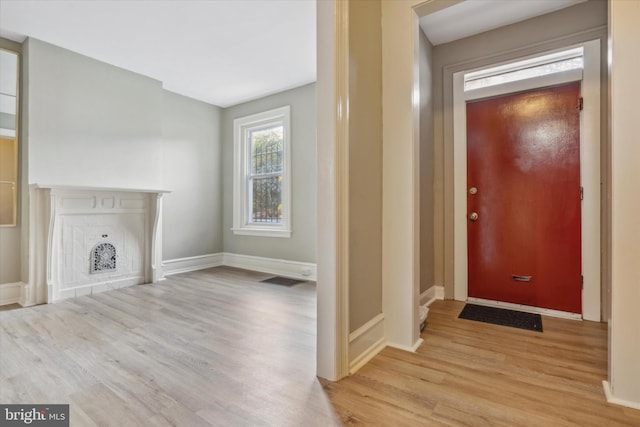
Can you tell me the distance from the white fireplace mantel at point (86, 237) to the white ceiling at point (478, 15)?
11.6ft

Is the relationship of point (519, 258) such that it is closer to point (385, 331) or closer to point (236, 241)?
point (385, 331)

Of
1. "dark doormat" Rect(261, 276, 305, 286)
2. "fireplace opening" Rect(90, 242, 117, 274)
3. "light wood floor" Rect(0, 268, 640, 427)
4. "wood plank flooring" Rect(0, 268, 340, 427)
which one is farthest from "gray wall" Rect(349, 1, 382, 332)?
"fireplace opening" Rect(90, 242, 117, 274)

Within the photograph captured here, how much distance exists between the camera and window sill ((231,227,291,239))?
4406 millimetres

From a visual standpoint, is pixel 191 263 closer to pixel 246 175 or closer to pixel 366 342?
pixel 246 175

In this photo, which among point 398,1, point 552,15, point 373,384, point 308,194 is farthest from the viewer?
point 308,194

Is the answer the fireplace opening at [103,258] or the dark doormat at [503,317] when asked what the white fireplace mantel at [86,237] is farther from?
the dark doormat at [503,317]

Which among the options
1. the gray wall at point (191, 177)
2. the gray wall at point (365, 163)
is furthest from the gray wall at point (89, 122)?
the gray wall at point (365, 163)

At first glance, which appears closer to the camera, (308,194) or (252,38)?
(252,38)

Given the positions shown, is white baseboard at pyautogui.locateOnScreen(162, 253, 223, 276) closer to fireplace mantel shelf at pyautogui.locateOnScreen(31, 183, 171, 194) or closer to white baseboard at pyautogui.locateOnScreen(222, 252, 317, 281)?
white baseboard at pyautogui.locateOnScreen(222, 252, 317, 281)

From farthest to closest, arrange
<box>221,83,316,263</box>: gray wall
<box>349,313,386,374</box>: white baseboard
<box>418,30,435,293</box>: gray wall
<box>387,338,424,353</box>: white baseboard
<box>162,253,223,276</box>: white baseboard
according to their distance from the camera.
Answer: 1. <box>162,253,223,276</box>: white baseboard
2. <box>221,83,316,263</box>: gray wall
3. <box>418,30,435,293</box>: gray wall
4. <box>387,338,424,353</box>: white baseboard
5. <box>349,313,386,374</box>: white baseboard

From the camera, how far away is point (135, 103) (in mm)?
3830

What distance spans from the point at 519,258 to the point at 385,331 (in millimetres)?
1564

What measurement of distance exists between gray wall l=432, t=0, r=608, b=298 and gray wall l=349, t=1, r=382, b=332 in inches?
54.1

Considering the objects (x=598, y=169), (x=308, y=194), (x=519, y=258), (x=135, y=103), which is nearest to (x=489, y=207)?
(x=519, y=258)
